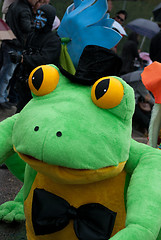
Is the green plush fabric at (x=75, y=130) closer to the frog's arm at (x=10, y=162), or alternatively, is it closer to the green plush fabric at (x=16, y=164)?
the frog's arm at (x=10, y=162)

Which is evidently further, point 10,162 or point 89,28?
point 10,162

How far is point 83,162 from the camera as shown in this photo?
1.40 meters

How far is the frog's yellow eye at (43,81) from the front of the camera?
1646 mm

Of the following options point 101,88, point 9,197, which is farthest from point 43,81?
point 9,197

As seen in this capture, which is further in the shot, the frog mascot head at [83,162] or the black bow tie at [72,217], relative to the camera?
the black bow tie at [72,217]

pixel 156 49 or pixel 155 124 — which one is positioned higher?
pixel 155 124

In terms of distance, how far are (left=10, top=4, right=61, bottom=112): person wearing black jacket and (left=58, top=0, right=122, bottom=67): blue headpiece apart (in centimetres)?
136

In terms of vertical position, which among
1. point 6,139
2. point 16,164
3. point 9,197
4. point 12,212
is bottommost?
point 9,197

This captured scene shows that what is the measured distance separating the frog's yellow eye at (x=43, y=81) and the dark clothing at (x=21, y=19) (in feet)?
8.90

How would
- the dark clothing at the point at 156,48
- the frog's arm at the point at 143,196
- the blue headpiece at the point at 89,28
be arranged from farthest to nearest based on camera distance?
the dark clothing at the point at 156,48 → the blue headpiece at the point at 89,28 → the frog's arm at the point at 143,196

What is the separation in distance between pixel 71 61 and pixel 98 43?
0.59 feet

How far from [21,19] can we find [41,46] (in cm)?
119

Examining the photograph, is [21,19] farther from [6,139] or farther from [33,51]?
[6,139]

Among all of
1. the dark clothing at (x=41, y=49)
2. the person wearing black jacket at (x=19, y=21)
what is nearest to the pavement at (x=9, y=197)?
the dark clothing at (x=41, y=49)
